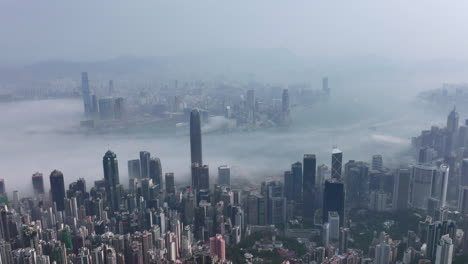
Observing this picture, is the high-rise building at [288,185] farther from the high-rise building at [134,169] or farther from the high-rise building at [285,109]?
the high-rise building at [285,109]

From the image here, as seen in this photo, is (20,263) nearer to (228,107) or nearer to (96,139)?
(96,139)

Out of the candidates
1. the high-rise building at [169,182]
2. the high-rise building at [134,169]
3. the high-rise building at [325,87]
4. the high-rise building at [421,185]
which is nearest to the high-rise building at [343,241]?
the high-rise building at [421,185]

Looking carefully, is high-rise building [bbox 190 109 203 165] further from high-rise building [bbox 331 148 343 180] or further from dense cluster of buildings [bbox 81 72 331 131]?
high-rise building [bbox 331 148 343 180]

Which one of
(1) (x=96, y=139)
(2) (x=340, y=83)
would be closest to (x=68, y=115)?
(1) (x=96, y=139)

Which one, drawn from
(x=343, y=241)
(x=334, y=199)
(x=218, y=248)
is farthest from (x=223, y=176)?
(x=343, y=241)

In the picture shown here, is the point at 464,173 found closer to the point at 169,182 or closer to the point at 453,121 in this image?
the point at 453,121

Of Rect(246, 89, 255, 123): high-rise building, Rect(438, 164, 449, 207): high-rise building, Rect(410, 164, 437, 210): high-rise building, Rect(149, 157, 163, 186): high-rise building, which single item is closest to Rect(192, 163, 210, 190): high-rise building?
Rect(149, 157, 163, 186): high-rise building
